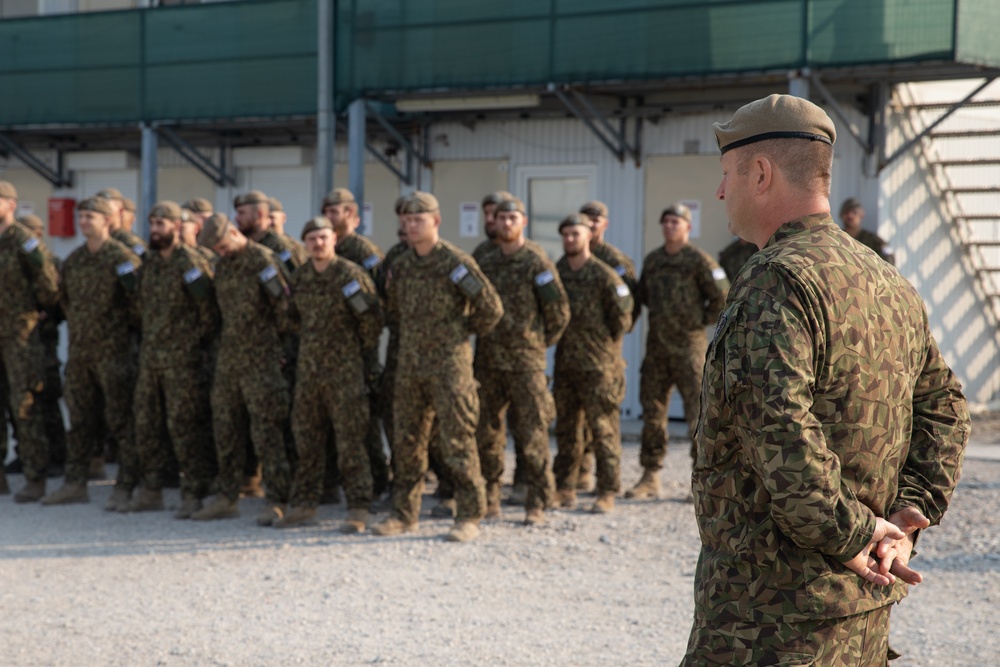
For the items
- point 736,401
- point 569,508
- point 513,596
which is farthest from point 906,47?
point 736,401

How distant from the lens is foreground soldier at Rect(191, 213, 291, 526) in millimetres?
7852

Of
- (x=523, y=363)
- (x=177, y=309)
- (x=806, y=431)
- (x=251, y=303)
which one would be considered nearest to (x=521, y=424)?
(x=523, y=363)

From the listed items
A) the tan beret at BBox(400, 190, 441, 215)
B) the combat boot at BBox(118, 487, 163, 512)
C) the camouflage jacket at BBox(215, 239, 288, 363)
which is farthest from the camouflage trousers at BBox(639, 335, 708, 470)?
the combat boot at BBox(118, 487, 163, 512)

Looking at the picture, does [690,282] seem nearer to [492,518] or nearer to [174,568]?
[492,518]

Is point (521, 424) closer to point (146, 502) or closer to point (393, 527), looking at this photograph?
point (393, 527)

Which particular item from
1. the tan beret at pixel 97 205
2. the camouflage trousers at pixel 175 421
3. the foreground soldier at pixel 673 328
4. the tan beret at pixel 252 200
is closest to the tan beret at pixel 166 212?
the tan beret at pixel 97 205

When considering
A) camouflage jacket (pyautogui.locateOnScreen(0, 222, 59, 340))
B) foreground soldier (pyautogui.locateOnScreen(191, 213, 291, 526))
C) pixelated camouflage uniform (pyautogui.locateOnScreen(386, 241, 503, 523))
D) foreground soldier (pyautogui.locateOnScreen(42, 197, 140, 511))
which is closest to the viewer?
pixelated camouflage uniform (pyautogui.locateOnScreen(386, 241, 503, 523))

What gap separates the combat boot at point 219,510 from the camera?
801 centimetres

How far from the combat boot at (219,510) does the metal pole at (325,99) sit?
538 centimetres

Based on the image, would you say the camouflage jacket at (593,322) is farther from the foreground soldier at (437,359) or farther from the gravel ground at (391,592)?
the foreground soldier at (437,359)

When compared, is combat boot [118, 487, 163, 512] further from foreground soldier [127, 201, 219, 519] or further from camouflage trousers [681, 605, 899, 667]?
camouflage trousers [681, 605, 899, 667]

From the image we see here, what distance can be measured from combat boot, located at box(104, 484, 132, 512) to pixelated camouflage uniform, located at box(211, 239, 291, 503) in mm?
871

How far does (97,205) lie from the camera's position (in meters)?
8.55

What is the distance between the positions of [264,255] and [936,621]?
467 cm
